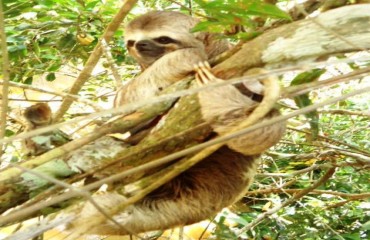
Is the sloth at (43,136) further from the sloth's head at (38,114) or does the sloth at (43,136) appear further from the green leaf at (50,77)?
the green leaf at (50,77)

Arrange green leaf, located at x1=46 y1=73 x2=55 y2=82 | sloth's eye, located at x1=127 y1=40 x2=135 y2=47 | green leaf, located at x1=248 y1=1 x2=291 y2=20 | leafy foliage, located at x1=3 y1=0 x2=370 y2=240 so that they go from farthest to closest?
1. green leaf, located at x1=46 y1=73 x2=55 y2=82
2. leafy foliage, located at x1=3 y1=0 x2=370 y2=240
3. sloth's eye, located at x1=127 y1=40 x2=135 y2=47
4. green leaf, located at x1=248 y1=1 x2=291 y2=20

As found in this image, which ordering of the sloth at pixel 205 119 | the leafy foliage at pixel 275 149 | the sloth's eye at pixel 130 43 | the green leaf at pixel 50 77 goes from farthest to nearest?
the green leaf at pixel 50 77 < the leafy foliage at pixel 275 149 < the sloth's eye at pixel 130 43 < the sloth at pixel 205 119

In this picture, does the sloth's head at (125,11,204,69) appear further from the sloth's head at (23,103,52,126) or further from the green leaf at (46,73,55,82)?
the sloth's head at (23,103,52,126)

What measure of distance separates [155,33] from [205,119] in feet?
4.07

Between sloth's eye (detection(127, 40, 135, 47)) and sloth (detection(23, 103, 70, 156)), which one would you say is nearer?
sloth (detection(23, 103, 70, 156))

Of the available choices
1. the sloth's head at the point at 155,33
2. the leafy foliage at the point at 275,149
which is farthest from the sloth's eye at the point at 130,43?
the leafy foliage at the point at 275,149

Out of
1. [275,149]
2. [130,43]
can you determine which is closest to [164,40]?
[130,43]

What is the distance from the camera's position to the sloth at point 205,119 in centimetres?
196

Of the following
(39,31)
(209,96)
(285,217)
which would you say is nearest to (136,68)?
(39,31)

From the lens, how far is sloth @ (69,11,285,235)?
1.96 metres

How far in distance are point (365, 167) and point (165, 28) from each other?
162cm

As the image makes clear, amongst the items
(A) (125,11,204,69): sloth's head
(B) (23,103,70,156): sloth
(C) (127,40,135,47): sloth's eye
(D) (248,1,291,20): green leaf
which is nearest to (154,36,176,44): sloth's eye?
(A) (125,11,204,69): sloth's head

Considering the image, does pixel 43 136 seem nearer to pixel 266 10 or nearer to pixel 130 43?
pixel 266 10

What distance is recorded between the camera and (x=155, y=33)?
3.00 meters
